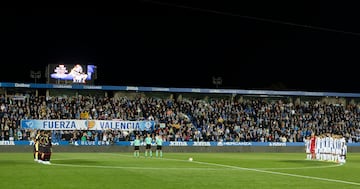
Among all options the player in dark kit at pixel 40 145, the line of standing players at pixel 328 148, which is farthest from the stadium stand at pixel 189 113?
the player in dark kit at pixel 40 145

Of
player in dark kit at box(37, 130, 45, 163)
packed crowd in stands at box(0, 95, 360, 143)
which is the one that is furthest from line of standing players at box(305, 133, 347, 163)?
player in dark kit at box(37, 130, 45, 163)

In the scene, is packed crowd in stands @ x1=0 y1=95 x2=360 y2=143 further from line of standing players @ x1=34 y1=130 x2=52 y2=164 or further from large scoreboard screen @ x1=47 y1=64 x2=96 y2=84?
line of standing players @ x1=34 y1=130 x2=52 y2=164

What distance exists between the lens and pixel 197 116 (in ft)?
200

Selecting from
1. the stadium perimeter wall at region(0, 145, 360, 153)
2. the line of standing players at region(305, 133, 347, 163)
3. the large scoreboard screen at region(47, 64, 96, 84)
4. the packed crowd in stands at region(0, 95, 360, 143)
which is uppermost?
the large scoreboard screen at region(47, 64, 96, 84)

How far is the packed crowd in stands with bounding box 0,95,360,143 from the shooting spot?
5284cm

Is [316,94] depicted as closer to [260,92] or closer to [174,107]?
[260,92]

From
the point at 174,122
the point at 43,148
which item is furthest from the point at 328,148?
the point at 174,122

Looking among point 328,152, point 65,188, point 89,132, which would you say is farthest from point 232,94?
point 65,188

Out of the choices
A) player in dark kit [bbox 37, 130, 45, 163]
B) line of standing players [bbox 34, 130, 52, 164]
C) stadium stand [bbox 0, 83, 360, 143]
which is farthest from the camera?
stadium stand [bbox 0, 83, 360, 143]

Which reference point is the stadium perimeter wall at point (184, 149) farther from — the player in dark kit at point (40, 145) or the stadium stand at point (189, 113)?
the player in dark kit at point (40, 145)

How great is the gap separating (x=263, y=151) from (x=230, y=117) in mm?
6573

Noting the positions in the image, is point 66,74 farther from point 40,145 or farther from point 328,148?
point 328,148

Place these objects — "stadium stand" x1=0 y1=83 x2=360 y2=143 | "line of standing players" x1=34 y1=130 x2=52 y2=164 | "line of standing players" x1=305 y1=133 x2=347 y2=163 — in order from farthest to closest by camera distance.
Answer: "stadium stand" x1=0 y1=83 x2=360 y2=143
"line of standing players" x1=305 y1=133 x2=347 y2=163
"line of standing players" x1=34 y1=130 x2=52 y2=164

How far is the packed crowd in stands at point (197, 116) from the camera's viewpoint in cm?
5284
